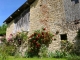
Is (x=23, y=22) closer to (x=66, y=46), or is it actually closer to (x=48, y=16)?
(x=48, y=16)

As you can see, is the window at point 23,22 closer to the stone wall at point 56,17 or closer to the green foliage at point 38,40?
the stone wall at point 56,17

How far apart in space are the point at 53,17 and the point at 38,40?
257cm

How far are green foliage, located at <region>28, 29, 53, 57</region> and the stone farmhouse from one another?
0.48 m

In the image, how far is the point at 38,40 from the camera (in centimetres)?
1390

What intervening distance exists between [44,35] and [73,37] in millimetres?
2602

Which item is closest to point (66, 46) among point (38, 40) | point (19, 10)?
point (38, 40)

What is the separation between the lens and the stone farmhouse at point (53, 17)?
1308 cm

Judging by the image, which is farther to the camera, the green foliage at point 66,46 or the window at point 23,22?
the window at point 23,22

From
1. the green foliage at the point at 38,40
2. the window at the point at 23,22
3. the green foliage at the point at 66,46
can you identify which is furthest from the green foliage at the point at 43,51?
the window at the point at 23,22

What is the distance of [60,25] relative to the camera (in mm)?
13672

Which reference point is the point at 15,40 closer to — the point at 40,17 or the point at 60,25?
the point at 40,17

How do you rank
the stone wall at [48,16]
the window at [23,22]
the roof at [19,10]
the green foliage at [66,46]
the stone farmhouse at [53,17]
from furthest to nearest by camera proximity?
the window at [23,22] < the roof at [19,10] < the stone wall at [48,16] < the stone farmhouse at [53,17] < the green foliage at [66,46]

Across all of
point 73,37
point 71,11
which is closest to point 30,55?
point 73,37

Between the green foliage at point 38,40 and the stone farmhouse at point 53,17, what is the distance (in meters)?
0.48
